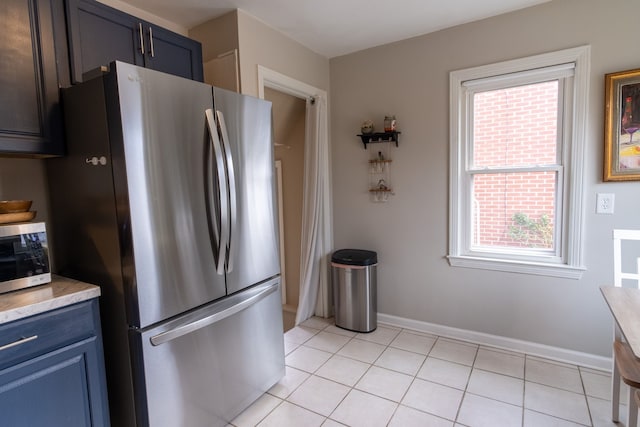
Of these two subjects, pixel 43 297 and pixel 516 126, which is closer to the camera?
pixel 43 297

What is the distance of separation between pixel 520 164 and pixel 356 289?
5.29ft

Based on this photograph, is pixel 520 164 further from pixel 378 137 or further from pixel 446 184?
pixel 378 137

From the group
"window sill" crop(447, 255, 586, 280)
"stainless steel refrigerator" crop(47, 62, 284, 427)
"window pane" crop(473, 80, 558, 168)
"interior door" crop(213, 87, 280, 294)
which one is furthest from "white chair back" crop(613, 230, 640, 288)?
"stainless steel refrigerator" crop(47, 62, 284, 427)

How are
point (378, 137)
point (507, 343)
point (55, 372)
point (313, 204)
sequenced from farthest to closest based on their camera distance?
point (313, 204) < point (378, 137) < point (507, 343) < point (55, 372)

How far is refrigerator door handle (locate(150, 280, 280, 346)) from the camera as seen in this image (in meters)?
1.48

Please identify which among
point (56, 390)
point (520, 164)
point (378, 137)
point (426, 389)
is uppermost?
point (378, 137)

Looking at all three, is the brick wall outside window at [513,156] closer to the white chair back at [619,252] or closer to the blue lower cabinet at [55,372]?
the white chair back at [619,252]

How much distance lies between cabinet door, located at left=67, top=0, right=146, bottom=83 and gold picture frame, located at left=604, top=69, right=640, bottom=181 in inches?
112

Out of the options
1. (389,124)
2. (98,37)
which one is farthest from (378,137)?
(98,37)

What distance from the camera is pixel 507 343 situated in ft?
8.43

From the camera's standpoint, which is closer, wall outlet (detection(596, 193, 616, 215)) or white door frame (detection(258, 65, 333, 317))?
wall outlet (detection(596, 193, 616, 215))

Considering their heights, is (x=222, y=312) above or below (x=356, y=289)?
above

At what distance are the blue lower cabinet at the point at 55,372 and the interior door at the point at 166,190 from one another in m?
0.25

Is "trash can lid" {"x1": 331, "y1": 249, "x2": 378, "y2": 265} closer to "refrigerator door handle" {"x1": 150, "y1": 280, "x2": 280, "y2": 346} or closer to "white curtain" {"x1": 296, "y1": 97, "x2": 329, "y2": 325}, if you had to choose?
"white curtain" {"x1": 296, "y1": 97, "x2": 329, "y2": 325}
